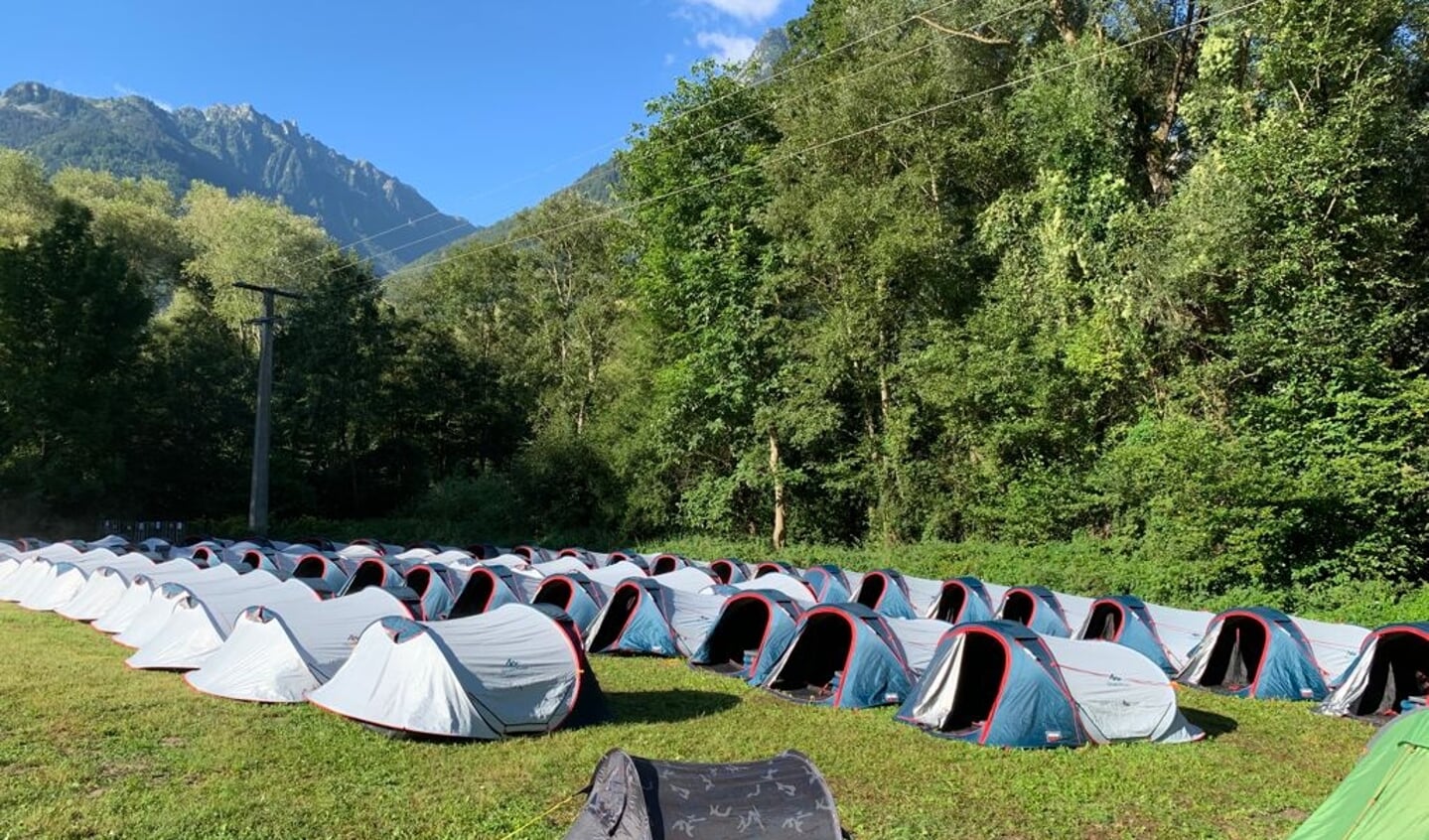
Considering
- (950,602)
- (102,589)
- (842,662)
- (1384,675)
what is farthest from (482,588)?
(1384,675)

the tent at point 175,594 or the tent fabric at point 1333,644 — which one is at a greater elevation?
the tent at point 175,594

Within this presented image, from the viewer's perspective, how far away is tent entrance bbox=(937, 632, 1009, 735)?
9.70 meters

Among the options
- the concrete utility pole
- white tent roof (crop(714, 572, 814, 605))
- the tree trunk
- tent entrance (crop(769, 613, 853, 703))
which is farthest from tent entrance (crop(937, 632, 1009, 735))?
the concrete utility pole

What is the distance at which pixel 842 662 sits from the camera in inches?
467

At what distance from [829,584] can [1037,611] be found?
392 centimetres

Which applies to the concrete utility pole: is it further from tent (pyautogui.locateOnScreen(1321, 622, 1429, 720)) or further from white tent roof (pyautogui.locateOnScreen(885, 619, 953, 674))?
tent (pyautogui.locateOnScreen(1321, 622, 1429, 720))

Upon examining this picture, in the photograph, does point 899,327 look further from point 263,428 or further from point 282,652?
point 263,428

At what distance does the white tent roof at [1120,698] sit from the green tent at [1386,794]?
4293 millimetres

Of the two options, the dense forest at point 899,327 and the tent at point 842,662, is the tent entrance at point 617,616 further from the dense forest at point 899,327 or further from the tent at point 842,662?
the dense forest at point 899,327

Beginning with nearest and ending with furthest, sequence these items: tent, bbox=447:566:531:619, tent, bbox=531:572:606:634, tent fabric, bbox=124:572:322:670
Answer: tent fabric, bbox=124:572:322:670
tent, bbox=531:572:606:634
tent, bbox=447:566:531:619

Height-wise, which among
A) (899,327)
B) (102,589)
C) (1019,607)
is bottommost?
(1019,607)

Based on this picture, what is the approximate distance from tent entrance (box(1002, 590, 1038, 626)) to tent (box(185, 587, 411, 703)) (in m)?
10.3

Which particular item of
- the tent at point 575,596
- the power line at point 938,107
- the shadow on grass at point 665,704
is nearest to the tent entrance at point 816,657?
the shadow on grass at point 665,704

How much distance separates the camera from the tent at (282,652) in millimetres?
9961
